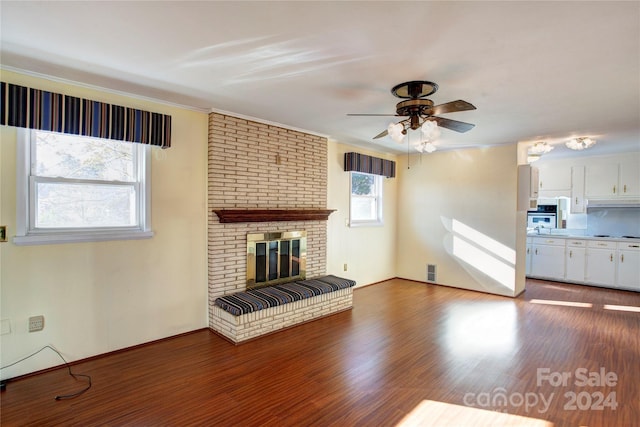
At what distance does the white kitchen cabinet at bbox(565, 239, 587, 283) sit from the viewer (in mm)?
5848

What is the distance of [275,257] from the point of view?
4.23m

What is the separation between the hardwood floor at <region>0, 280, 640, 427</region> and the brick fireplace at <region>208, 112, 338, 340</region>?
821 millimetres

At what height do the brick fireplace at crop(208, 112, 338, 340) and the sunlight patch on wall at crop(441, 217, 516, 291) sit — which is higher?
the brick fireplace at crop(208, 112, 338, 340)

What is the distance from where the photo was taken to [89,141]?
9.84 ft

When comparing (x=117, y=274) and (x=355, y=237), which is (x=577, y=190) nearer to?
(x=355, y=237)

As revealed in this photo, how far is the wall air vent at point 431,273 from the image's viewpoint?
19.7ft

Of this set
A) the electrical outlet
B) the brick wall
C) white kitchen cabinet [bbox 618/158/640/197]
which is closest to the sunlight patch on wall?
the brick wall

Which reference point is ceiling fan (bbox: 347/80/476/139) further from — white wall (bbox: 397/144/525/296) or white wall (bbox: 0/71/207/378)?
white wall (bbox: 397/144/525/296)

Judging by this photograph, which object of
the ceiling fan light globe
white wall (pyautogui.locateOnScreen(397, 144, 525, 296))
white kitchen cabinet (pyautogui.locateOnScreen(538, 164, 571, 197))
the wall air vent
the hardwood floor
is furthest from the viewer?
white kitchen cabinet (pyautogui.locateOnScreen(538, 164, 571, 197))

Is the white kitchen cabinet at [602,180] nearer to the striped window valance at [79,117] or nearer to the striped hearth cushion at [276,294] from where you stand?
the striped hearth cushion at [276,294]

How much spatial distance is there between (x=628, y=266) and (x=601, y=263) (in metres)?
0.35

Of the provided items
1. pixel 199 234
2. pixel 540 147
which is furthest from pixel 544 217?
pixel 199 234

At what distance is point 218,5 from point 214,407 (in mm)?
2616

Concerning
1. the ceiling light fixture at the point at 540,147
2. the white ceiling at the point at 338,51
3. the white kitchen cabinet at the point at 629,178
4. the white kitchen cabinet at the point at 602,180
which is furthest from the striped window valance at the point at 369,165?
the white kitchen cabinet at the point at 629,178
